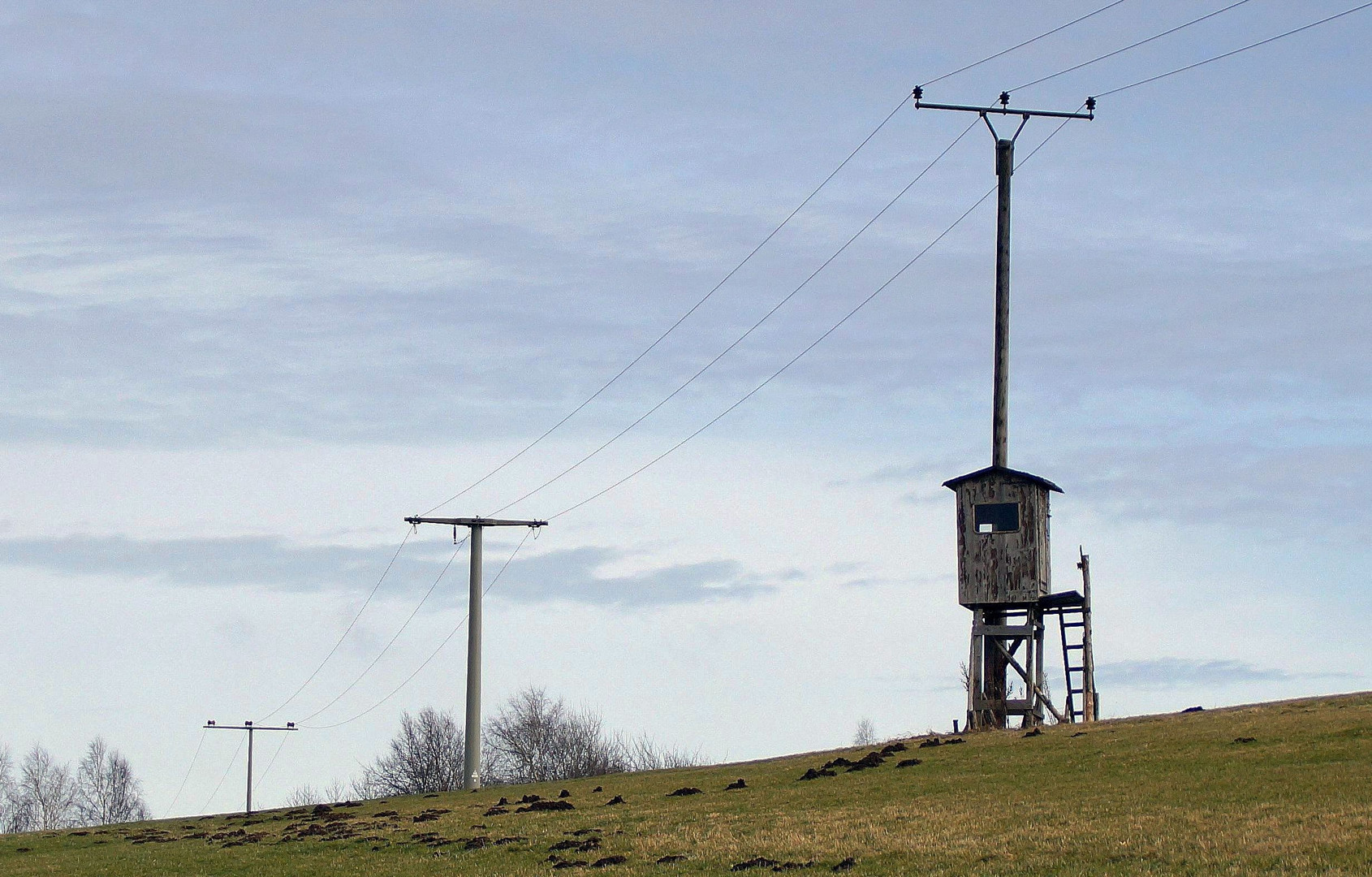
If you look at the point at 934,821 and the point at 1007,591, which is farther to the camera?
the point at 1007,591

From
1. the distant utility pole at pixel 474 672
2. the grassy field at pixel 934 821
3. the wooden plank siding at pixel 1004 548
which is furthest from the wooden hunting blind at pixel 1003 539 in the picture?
the distant utility pole at pixel 474 672

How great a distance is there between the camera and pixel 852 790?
33906mm

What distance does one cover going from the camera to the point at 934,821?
90.0 feet

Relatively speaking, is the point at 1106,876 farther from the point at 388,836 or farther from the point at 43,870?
the point at 43,870

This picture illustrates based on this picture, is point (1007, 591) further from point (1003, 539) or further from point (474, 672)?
point (474, 672)

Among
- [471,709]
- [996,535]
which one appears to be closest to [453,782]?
[471,709]

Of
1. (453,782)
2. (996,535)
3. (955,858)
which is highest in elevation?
(996,535)

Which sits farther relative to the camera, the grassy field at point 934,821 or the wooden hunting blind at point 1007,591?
the wooden hunting blind at point 1007,591

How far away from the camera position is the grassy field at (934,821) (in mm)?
23016

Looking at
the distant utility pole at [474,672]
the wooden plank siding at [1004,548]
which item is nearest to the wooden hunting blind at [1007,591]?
the wooden plank siding at [1004,548]

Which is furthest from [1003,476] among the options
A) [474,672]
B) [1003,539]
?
[474,672]

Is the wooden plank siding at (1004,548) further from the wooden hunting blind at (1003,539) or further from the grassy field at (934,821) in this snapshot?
the grassy field at (934,821)

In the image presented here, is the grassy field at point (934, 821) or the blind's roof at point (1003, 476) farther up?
the blind's roof at point (1003, 476)

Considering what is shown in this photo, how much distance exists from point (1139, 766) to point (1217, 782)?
371cm
